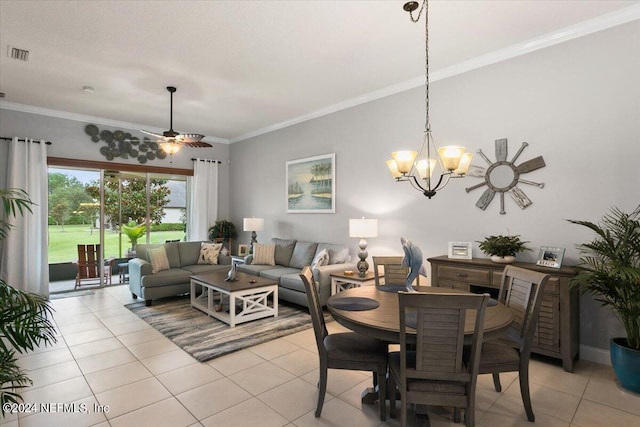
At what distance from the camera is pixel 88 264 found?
20.6 feet

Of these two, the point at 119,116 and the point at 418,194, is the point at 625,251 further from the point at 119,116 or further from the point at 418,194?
the point at 119,116

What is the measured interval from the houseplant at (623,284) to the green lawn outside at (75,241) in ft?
23.2

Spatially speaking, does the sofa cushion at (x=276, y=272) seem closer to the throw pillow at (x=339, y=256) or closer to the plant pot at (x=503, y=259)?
the throw pillow at (x=339, y=256)

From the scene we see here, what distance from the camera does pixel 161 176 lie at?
7082mm

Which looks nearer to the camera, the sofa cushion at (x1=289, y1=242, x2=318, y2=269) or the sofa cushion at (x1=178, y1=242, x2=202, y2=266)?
the sofa cushion at (x1=289, y1=242, x2=318, y2=269)

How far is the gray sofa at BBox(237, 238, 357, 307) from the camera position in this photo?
4.69 metres

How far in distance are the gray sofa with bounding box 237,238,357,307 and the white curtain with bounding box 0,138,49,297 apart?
3146 millimetres

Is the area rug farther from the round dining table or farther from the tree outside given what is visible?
the tree outside

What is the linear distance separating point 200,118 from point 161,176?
1.74 metres

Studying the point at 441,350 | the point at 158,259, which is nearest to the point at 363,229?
the point at 441,350

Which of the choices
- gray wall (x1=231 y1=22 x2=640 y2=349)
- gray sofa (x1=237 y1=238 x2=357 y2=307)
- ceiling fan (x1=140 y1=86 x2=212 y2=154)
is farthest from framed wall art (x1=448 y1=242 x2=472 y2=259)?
ceiling fan (x1=140 y1=86 x2=212 y2=154)

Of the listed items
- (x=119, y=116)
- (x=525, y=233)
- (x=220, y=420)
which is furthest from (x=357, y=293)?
(x=119, y=116)

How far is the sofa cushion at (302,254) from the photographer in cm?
553

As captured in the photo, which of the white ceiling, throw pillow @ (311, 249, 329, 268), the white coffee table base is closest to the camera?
the white ceiling
